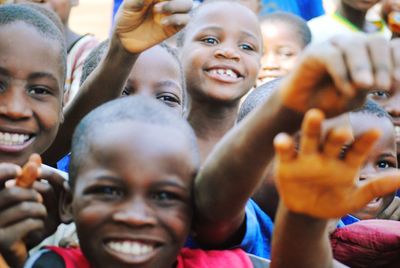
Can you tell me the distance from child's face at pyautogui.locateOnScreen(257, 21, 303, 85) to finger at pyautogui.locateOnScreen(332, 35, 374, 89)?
10.6 feet

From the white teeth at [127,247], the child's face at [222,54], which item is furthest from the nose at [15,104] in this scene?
the child's face at [222,54]

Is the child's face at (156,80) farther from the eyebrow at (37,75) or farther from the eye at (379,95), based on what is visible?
the eye at (379,95)

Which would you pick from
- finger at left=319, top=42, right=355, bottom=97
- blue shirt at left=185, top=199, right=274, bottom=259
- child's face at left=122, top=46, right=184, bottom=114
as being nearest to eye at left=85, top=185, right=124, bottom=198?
blue shirt at left=185, top=199, right=274, bottom=259

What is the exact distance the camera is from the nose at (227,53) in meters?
3.71

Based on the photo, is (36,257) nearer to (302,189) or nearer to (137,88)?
(302,189)

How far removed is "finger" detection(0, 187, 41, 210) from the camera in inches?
90.0

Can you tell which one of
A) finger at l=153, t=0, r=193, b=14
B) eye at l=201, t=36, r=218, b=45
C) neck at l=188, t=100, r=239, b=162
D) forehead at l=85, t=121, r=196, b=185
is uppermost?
finger at l=153, t=0, r=193, b=14

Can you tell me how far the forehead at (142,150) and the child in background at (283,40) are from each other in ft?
9.04

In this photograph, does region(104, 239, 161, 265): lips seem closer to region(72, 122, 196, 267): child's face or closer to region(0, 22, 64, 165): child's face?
region(72, 122, 196, 267): child's face

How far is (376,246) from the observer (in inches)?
102

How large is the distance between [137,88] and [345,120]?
1590mm

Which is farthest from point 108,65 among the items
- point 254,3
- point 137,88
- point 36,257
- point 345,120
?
point 254,3

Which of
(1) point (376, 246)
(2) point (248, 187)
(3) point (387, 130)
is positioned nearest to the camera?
(2) point (248, 187)

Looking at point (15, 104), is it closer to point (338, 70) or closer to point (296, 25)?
point (338, 70)
